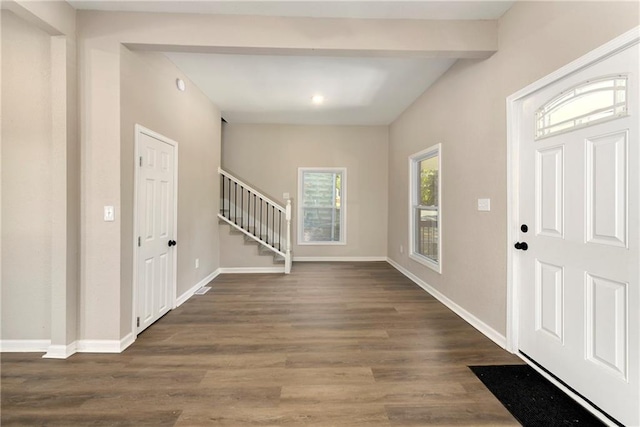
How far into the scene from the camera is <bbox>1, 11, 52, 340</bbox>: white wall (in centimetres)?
223

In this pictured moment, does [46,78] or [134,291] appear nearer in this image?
[46,78]

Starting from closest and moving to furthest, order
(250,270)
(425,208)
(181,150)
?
(181,150)
(425,208)
(250,270)

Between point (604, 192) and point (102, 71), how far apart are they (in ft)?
12.3

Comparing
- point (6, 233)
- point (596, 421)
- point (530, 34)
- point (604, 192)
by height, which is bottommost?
point (596, 421)

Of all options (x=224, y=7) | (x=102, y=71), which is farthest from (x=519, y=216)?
(x=102, y=71)

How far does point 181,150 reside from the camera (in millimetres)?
3385

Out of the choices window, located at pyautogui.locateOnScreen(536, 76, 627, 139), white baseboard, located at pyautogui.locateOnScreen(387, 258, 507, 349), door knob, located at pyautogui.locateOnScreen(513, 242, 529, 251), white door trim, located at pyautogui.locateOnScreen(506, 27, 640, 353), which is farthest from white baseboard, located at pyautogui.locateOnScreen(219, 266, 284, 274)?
window, located at pyautogui.locateOnScreen(536, 76, 627, 139)

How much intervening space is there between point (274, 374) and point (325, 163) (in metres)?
4.57

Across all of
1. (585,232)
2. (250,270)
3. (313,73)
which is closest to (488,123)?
(585,232)

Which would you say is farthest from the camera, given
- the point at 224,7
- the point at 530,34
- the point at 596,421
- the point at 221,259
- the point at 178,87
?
the point at 221,259

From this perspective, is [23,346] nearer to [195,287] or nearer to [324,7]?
[195,287]

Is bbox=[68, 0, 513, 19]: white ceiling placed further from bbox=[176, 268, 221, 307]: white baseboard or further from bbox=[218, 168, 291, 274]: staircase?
bbox=[218, 168, 291, 274]: staircase

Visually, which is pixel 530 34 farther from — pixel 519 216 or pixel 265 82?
pixel 265 82

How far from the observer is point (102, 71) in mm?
2287
